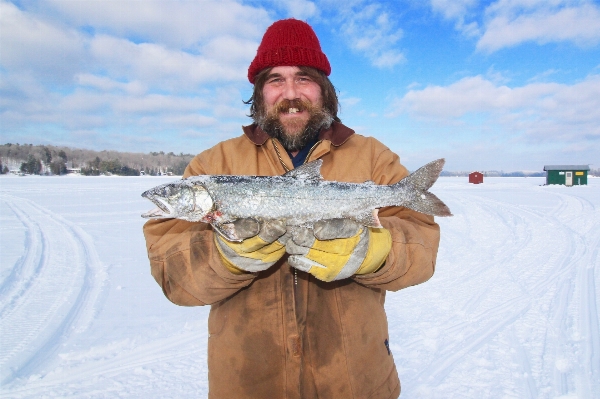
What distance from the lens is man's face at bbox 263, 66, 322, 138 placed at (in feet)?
10.8

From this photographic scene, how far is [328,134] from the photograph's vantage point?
3.20m

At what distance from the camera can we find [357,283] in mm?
2930

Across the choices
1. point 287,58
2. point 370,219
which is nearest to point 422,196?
point 370,219

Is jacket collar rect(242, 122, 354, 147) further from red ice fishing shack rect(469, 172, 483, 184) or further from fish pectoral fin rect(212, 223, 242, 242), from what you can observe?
red ice fishing shack rect(469, 172, 483, 184)

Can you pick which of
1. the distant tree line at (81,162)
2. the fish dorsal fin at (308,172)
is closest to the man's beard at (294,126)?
the fish dorsal fin at (308,172)

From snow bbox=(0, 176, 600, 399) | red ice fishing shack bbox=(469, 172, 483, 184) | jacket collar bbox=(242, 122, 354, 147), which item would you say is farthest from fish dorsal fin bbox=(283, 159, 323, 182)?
red ice fishing shack bbox=(469, 172, 483, 184)

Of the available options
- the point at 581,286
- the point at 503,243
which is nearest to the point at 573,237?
the point at 503,243

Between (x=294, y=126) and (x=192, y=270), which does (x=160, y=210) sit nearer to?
(x=192, y=270)

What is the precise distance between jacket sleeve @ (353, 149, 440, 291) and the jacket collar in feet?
1.61

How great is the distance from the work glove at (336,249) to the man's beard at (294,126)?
36.8 inches

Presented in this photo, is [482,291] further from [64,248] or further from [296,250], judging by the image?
[64,248]

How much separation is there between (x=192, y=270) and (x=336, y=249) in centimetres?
106

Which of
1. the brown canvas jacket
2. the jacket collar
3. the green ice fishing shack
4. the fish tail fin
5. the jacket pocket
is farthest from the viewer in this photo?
the green ice fishing shack

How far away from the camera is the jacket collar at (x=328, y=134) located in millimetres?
3129
